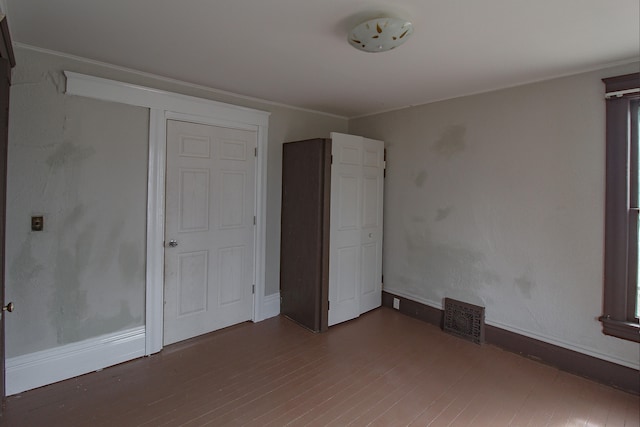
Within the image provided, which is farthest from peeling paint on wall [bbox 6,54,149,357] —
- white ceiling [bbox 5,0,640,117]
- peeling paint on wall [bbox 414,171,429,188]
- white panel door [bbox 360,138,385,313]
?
peeling paint on wall [bbox 414,171,429,188]

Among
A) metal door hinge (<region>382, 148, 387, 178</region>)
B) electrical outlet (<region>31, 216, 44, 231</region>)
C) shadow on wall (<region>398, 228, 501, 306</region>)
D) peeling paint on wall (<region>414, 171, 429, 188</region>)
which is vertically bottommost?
shadow on wall (<region>398, 228, 501, 306</region>)

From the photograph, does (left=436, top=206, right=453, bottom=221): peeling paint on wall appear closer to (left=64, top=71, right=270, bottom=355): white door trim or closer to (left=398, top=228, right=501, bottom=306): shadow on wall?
(left=398, top=228, right=501, bottom=306): shadow on wall

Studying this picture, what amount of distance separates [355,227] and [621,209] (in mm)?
2152

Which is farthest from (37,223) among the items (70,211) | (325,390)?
(325,390)

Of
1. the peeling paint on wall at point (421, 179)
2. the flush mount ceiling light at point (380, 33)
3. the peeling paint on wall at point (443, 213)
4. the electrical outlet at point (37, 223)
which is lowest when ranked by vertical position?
the electrical outlet at point (37, 223)

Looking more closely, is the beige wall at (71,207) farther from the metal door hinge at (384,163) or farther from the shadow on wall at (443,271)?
the shadow on wall at (443,271)

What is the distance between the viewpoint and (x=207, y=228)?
3227mm

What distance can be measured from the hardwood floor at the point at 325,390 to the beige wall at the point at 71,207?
0.46 metres

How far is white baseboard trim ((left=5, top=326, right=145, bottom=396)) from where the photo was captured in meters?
2.31

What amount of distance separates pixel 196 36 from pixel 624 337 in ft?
11.5

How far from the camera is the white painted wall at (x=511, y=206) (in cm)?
256

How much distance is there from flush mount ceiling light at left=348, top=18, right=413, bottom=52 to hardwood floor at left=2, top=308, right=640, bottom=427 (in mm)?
→ 2223

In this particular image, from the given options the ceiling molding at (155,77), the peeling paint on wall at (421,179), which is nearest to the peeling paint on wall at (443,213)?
the peeling paint on wall at (421,179)

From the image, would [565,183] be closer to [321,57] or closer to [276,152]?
[321,57]
